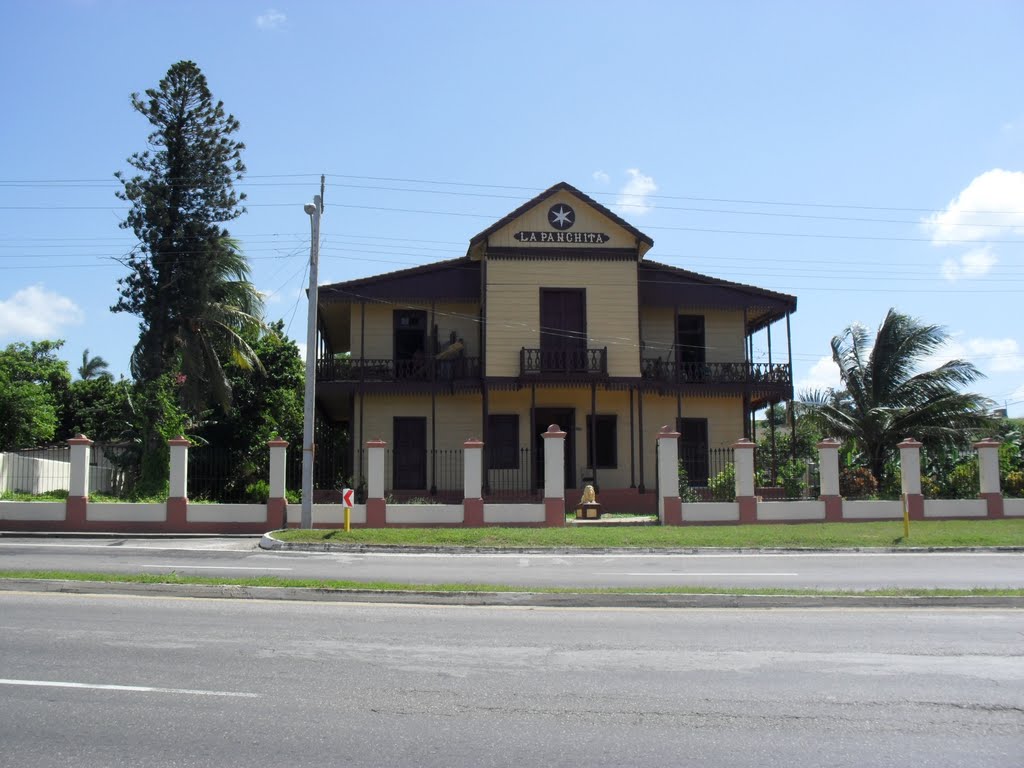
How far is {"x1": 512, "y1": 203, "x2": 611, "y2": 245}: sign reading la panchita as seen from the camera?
26.4 metres

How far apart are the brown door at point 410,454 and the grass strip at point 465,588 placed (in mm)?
14559

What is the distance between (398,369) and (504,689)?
811 inches

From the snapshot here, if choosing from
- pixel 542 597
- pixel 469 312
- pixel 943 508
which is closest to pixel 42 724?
pixel 542 597

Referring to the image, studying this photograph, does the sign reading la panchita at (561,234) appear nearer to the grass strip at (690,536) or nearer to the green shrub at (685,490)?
the green shrub at (685,490)

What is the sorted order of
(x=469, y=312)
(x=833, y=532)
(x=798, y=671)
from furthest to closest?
(x=469, y=312) → (x=833, y=532) → (x=798, y=671)

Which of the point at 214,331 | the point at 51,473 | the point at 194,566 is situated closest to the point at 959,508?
the point at 194,566

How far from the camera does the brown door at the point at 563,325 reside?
26031 millimetres

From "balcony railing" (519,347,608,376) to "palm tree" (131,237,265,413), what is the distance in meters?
11.0

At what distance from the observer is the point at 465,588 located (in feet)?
37.1

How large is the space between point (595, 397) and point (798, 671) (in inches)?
752

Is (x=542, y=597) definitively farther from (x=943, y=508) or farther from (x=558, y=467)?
(x=943, y=508)

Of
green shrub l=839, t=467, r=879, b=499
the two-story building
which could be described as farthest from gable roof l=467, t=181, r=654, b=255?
green shrub l=839, t=467, r=879, b=499

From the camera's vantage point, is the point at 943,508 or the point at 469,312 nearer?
the point at 943,508

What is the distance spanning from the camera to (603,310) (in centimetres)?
2631
